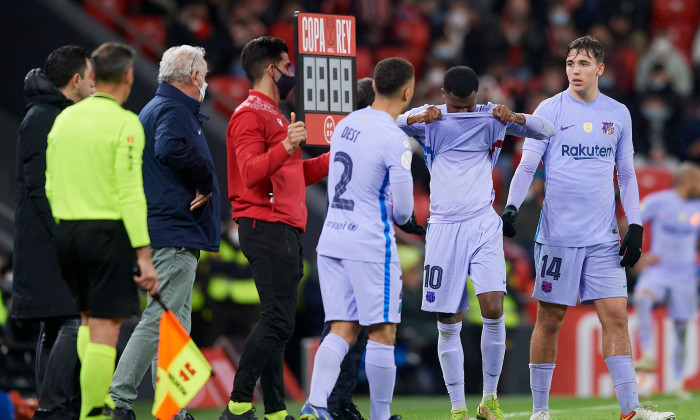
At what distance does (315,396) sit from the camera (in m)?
5.98

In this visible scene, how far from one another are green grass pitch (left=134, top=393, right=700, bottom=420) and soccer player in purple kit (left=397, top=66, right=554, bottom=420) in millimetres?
1313

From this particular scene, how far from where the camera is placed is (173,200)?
6.96 metres

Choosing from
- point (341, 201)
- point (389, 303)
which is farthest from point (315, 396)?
point (341, 201)

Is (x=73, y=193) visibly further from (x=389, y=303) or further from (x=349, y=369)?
(x=349, y=369)

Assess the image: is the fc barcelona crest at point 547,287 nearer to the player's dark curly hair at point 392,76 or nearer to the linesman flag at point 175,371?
the player's dark curly hair at point 392,76

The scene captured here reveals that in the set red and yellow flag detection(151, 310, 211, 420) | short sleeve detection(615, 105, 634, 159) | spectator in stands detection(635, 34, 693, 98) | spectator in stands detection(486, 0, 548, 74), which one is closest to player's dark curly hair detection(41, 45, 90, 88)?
red and yellow flag detection(151, 310, 211, 420)

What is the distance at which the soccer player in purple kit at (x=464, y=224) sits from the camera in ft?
23.1

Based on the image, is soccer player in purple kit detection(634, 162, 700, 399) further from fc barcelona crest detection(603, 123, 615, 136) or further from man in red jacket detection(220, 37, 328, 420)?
man in red jacket detection(220, 37, 328, 420)

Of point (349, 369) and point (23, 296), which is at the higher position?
point (23, 296)

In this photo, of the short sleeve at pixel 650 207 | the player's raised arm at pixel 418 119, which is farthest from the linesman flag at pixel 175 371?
the short sleeve at pixel 650 207

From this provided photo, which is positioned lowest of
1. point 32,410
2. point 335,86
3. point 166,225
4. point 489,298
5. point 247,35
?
point 32,410

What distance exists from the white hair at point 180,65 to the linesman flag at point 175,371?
1764 mm

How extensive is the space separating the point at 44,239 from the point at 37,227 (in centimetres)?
8

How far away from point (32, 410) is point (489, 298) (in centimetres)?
316
